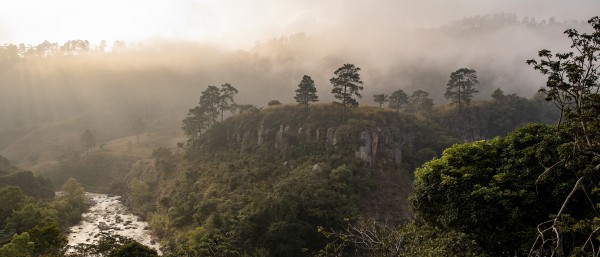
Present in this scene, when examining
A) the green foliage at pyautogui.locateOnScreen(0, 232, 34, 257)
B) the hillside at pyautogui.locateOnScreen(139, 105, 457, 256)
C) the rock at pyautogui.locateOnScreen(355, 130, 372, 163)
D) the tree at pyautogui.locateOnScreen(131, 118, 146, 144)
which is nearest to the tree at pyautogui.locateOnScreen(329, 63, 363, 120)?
the hillside at pyautogui.locateOnScreen(139, 105, 457, 256)

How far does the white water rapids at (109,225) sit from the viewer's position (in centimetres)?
5409

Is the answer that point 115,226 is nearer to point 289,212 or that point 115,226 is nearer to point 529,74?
point 289,212

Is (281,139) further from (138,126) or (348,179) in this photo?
(138,126)

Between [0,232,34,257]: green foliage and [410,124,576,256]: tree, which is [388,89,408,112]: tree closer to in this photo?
[410,124,576,256]: tree

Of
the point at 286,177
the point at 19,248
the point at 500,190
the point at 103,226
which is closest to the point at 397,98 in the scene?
the point at 286,177

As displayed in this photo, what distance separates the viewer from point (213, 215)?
49.3 meters

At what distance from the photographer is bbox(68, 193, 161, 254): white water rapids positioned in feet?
177

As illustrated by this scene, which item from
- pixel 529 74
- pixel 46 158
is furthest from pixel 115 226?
pixel 529 74

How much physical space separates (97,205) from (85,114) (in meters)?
119

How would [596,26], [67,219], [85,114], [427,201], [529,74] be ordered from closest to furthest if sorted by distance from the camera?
[596,26] < [427,201] < [67,219] < [85,114] < [529,74]

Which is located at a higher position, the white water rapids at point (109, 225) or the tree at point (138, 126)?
the tree at point (138, 126)

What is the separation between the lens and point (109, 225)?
202ft

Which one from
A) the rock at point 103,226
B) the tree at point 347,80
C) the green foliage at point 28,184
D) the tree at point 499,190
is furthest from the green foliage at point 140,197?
the tree at point 499,190

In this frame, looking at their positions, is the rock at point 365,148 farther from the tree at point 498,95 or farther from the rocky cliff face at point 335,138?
the tree at point 498,95
